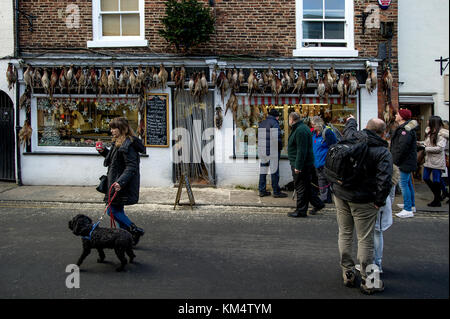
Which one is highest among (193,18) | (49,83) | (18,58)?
(193,18)

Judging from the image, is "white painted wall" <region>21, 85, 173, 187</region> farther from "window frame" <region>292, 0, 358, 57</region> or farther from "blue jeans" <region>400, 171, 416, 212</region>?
"blue jeans" <region>400, 171, 416, 212</region>

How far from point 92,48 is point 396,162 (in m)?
7.86

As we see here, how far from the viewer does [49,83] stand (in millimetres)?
10312

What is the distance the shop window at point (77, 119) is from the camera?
1080 cm

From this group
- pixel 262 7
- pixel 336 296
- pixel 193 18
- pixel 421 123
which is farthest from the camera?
pixel 421 123

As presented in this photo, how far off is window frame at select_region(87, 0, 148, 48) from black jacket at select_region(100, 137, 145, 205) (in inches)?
229

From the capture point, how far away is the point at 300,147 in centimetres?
763

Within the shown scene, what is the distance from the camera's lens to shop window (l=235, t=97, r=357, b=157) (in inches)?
418

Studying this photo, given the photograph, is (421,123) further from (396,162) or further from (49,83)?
(49,83)

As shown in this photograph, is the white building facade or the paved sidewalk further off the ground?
the white building facade

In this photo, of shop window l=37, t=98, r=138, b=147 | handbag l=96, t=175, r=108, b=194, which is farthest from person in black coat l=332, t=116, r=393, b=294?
shop window l=37, t=98, r=138, b=147

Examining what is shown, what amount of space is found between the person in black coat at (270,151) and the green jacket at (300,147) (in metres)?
1.77

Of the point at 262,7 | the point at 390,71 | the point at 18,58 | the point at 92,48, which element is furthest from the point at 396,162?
the point at 18,58

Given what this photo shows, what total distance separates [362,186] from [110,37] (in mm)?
8663
